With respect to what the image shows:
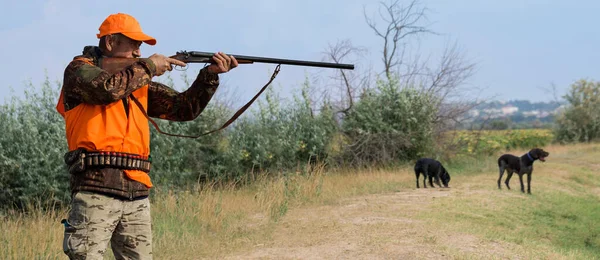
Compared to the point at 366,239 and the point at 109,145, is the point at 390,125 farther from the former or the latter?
the point at 109,145

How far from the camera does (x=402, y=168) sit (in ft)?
64.1

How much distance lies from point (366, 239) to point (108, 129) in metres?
4.52

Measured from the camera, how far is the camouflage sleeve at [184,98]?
430 cm

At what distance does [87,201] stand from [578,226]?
32.4 ft

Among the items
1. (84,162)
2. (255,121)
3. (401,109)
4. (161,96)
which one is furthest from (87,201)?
(401,109)

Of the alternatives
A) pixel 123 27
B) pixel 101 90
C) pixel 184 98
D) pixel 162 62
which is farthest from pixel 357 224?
pixel 101 90

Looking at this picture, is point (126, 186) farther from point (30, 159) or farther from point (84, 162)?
point (30, 159)

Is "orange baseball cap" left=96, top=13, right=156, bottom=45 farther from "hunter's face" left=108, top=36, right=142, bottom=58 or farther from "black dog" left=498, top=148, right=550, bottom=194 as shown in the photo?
"black dog" left=498, top=148, right=550, bottom=194

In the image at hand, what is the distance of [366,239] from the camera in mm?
7570

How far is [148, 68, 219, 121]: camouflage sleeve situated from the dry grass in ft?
10.1

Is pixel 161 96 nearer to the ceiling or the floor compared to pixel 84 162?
nearer to the ceiling

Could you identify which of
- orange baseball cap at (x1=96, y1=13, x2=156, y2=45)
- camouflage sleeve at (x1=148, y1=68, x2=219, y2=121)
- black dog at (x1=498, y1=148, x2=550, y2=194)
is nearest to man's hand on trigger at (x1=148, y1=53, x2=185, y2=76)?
orange baseball cap at (x1=96, y1=13, x2=156, y2=45)

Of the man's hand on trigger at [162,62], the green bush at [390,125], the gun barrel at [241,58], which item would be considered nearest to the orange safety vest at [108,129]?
the man's hand on trigger at [162,62]

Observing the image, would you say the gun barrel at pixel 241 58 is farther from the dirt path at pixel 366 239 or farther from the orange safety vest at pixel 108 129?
the dirt path at pixel 366 239
